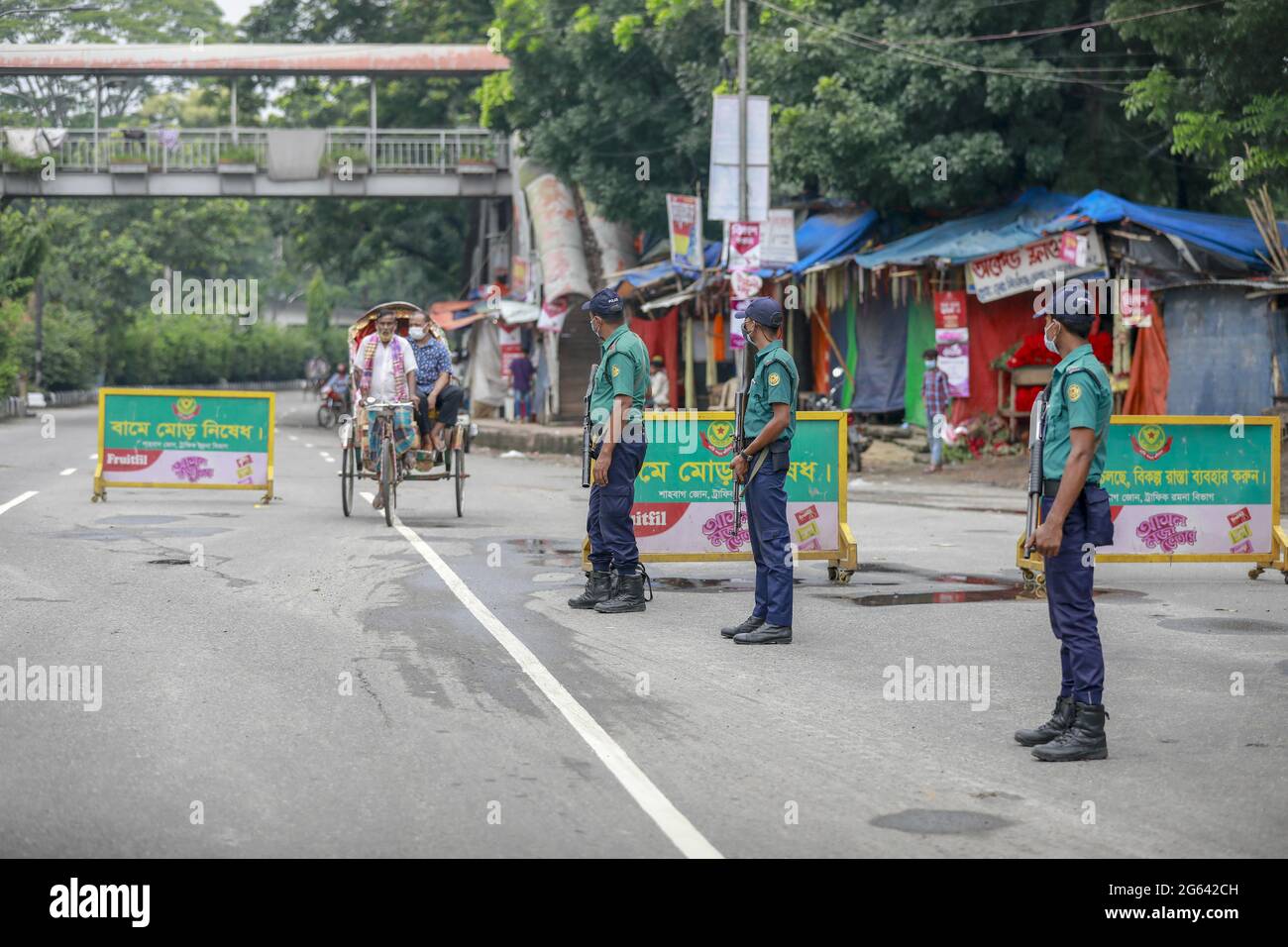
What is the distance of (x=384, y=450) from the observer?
1652 centimetres

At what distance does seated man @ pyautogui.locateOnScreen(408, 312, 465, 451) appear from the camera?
57.8ft

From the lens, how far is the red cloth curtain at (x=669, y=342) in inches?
1490

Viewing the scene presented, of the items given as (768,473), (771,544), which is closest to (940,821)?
(771,544)

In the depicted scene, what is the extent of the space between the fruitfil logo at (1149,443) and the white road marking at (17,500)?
425 inches

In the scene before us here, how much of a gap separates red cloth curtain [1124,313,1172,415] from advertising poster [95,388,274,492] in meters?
12.0

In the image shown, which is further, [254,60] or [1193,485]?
[254,60]

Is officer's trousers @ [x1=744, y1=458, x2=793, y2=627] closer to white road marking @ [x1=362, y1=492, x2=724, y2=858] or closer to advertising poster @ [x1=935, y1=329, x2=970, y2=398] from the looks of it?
white road marking @ [x1=362, y1=492, x2=724, y2=858]

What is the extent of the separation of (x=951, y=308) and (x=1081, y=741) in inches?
811

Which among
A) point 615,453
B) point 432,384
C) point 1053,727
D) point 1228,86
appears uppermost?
point 1228,86

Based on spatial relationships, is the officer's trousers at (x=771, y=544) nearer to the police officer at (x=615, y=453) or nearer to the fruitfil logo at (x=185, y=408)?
the police officer at (x=615, y=453)

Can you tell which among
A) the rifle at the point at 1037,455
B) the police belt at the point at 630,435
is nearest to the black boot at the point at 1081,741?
the rifle at the point at 1037,455

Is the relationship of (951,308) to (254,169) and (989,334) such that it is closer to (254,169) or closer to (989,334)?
(989,334)

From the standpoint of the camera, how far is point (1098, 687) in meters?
7.24
